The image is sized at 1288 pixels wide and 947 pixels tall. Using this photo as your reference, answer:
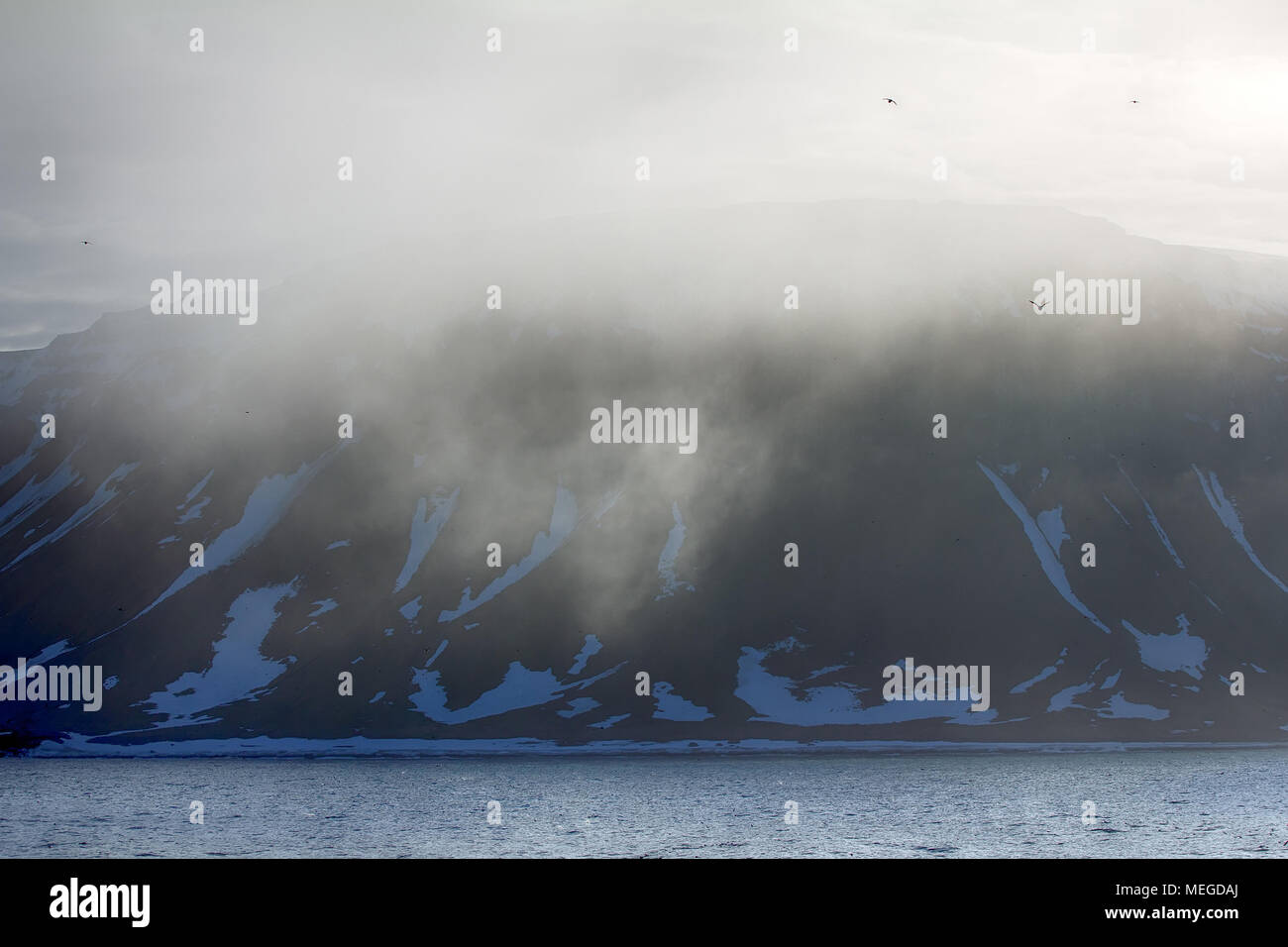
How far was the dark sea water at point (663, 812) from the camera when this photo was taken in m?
100

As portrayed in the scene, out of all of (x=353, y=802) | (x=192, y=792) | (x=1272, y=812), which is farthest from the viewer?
(x=192, y=792)

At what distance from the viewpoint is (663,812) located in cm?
12862

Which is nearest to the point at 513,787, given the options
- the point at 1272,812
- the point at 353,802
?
the point at 353,802

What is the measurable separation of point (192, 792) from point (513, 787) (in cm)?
3872

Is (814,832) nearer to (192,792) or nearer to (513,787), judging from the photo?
(513,787)

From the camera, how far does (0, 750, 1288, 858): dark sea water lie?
3937 inches
